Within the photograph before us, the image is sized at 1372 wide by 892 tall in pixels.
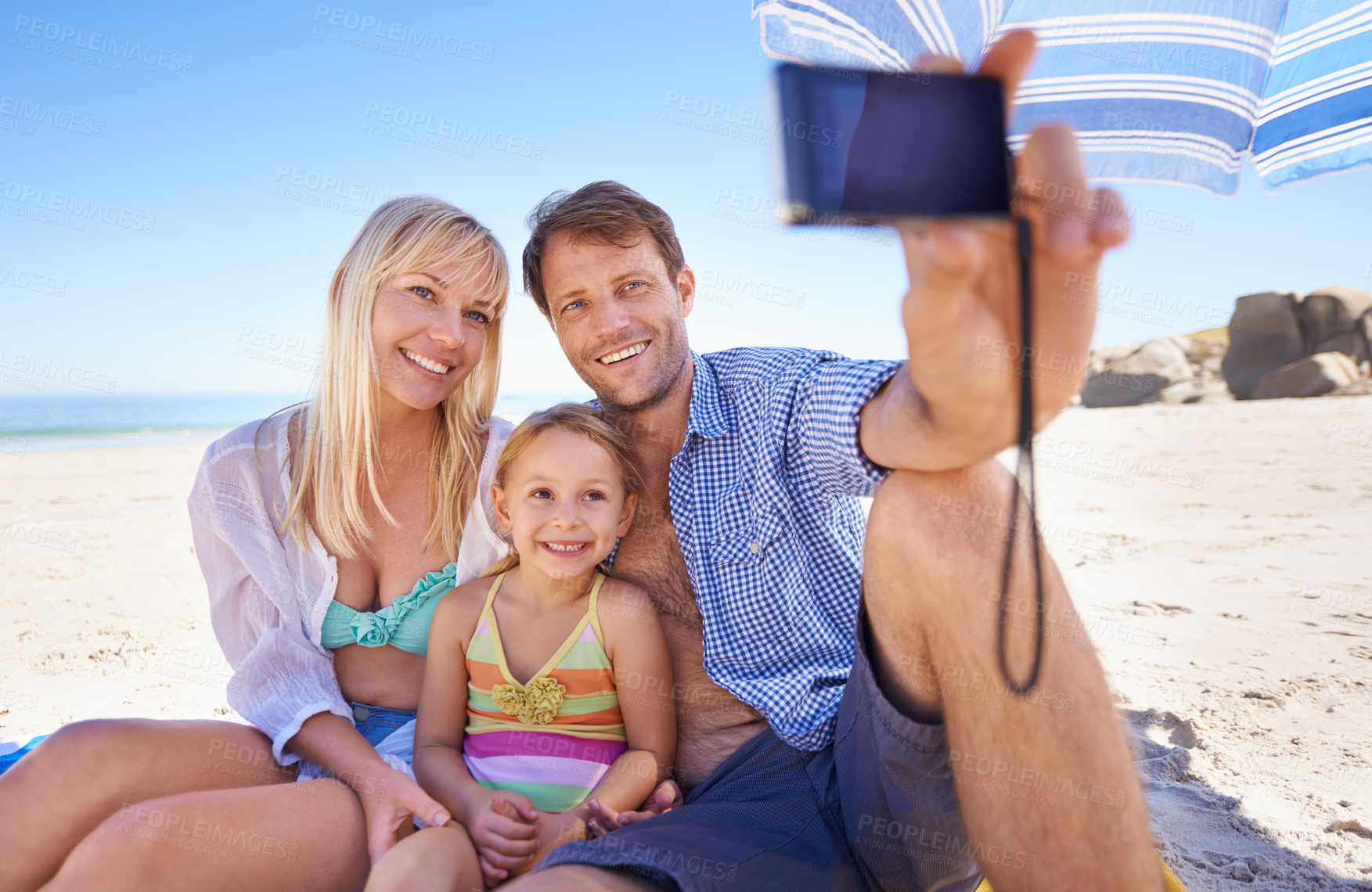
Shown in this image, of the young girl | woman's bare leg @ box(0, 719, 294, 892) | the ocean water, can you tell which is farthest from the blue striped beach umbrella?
the ocean water

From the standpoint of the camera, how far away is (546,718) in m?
2.08

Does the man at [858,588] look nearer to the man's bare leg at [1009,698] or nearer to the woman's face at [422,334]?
the man's bare leg at [1009,698]

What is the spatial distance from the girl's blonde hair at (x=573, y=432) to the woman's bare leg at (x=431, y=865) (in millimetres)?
812

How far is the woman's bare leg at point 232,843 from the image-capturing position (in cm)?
157

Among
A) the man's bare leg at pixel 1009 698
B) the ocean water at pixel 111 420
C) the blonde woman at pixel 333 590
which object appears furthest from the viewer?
the ocean water at pixel 111 420

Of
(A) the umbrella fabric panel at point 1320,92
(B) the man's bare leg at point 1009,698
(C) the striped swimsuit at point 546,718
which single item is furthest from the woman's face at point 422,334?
(A) the umbrella fabric panel at point 1320,92

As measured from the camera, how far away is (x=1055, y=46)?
2232 mm

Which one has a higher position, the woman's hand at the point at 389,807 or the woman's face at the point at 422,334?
the woman's face at the point at 422,334

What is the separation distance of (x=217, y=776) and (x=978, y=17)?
2.66 m

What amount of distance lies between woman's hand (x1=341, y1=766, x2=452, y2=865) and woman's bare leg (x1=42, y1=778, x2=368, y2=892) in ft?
0.12

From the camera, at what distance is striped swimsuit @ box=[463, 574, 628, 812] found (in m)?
2.01

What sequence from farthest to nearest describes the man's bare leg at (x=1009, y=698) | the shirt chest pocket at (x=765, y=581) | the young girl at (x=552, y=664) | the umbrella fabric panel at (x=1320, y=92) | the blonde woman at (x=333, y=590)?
the umbrella fabric panel at (x=1320, y=92)
the shirt chest pocket at (x=765, y=581)
the young girl at (x=552, y=664)
the blonde woman at (x=333, y=590)
the man's bare leg at (x=1009, y=698)

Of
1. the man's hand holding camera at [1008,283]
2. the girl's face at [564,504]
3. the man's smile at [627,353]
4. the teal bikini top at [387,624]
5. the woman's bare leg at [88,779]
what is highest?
the man's smile at [627,353]

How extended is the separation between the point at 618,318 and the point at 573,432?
0.49m
